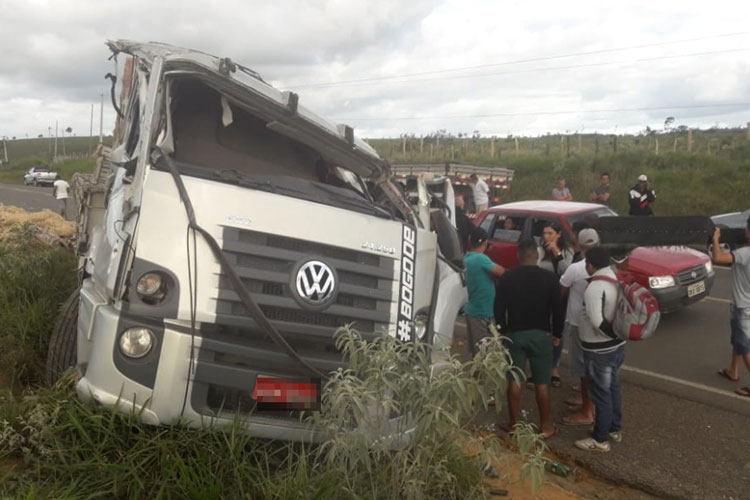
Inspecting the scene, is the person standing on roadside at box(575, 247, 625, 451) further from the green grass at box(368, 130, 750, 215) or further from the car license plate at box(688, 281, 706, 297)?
the green grass at box(368, 130, 750, 215)

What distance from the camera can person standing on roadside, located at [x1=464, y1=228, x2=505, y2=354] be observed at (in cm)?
575

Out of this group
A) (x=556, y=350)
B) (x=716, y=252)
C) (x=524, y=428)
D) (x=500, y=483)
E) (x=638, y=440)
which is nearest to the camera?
(x=524, y=428)

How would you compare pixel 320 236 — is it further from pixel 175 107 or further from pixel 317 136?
pixel 175 107

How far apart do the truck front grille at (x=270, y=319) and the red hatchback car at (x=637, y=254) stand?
14.3 ft

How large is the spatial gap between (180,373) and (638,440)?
3595 mm

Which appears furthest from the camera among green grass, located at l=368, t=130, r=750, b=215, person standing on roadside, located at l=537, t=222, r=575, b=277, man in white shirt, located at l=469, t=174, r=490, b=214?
green grass, located at l=368, t=130, r=750, b=215

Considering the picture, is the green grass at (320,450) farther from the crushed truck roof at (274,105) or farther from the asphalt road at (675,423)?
the asphalt road at (675,423)

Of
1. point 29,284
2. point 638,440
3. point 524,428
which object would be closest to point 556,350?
point 638,440

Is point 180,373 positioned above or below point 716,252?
below

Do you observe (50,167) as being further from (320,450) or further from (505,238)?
(320,450)

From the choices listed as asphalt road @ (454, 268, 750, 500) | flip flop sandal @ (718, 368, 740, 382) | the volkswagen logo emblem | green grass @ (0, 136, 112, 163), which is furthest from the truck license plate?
green grass @ (0, 136, 112, 163)

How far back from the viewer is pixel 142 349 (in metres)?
3.33

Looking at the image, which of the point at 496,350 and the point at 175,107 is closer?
the point at 496,350

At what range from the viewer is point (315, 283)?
364cm
